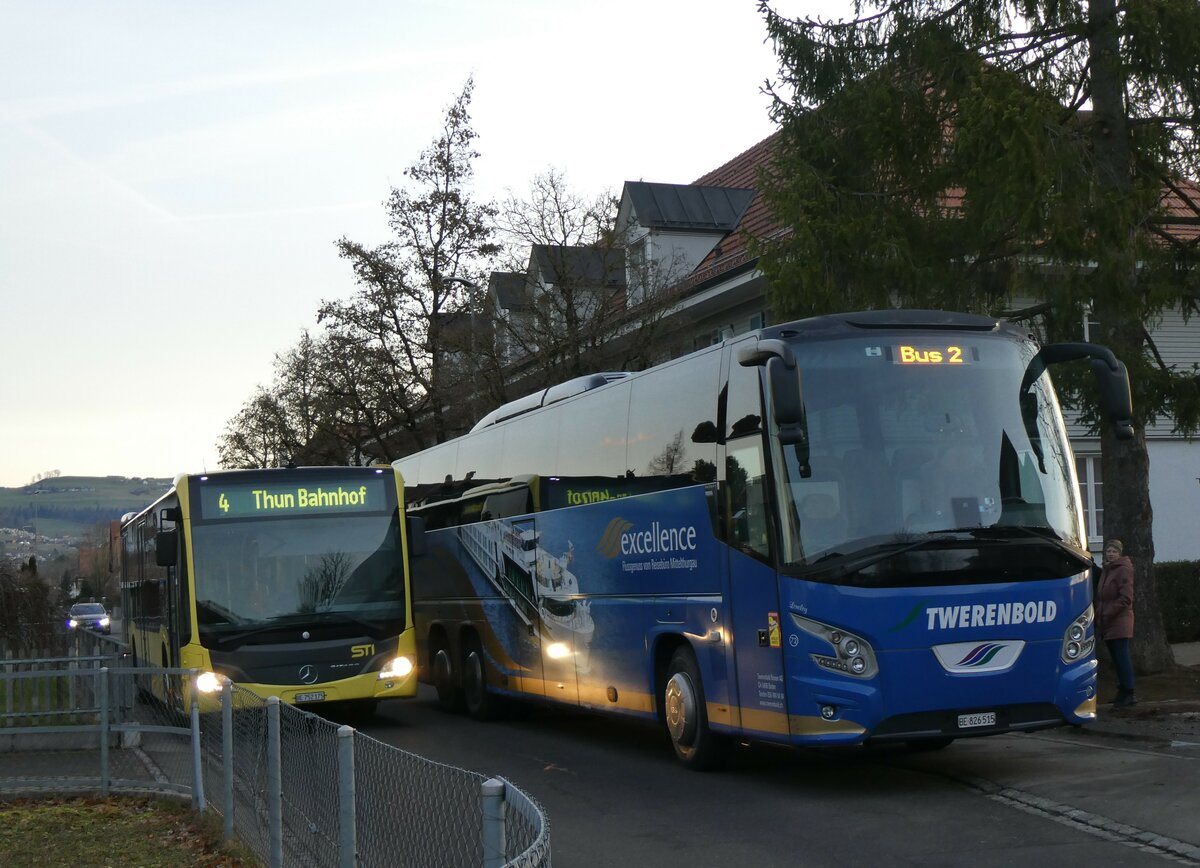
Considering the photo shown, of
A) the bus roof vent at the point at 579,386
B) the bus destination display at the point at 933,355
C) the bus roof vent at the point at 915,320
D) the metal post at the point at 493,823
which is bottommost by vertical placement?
the metal post at the point at 493,823

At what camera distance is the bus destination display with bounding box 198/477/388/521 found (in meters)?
17.0

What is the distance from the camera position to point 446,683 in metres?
20.0

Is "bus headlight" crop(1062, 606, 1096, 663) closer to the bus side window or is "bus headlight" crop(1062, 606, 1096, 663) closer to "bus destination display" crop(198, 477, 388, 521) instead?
the bus side window

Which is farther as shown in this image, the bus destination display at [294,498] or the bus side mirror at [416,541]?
the bus side mirror at [416,541]

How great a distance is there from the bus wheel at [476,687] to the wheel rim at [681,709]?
6.15 metres

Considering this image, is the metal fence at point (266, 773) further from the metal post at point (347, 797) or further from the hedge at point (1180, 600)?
the hedge at point (1180, 600)

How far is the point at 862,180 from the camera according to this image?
696 inches

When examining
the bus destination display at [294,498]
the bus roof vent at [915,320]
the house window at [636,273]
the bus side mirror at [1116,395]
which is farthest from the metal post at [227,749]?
the house window at [636,273]

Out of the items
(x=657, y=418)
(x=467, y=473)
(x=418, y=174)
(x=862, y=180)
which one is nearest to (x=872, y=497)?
(x=657, y=418)

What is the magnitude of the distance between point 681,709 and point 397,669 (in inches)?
218

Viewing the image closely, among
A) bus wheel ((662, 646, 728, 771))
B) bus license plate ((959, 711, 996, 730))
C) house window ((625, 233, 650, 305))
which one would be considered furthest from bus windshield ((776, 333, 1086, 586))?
house window ((625, 233, 650, 305))

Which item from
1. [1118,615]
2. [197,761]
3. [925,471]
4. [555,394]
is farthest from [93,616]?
[925,471]

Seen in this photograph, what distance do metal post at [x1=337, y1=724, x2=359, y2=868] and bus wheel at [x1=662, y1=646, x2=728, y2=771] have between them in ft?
20.5

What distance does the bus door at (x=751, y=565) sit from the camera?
10.6m
